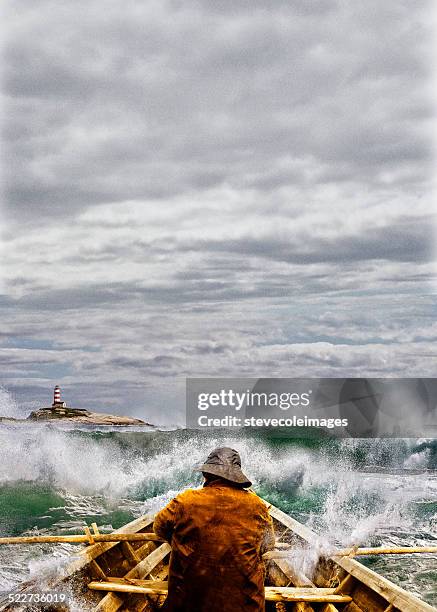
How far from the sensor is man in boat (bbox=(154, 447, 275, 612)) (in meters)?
3.53

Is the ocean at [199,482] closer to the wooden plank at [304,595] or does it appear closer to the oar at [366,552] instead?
the oar at [366,552]

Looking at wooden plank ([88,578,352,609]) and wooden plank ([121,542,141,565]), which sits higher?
wooden plank ([88,578,352,609])

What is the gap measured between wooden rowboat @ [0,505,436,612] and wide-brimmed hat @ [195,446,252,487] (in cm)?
176

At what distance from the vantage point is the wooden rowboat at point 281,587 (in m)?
4.96

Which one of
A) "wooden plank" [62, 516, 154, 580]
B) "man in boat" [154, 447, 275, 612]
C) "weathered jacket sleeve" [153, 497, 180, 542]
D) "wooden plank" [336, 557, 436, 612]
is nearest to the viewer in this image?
"man in boat" [154, 447, 275, 612]

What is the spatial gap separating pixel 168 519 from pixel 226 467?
1.47ft

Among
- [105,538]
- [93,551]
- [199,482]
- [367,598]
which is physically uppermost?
[105,538]

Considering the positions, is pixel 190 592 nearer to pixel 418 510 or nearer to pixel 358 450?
pixel 418 510

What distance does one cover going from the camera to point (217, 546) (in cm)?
352

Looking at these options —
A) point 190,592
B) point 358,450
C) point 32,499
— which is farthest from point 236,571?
point 358,450

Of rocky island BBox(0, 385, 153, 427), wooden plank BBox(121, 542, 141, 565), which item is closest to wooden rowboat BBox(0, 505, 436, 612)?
wooden plank BBox(121, 542, 141, 565)

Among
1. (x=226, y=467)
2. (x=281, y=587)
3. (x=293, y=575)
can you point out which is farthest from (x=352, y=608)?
(x=226, y=467)

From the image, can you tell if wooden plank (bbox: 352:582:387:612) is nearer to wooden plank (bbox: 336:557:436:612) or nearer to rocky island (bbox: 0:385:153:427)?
wooden plank (bbox: 336:557:436:612)

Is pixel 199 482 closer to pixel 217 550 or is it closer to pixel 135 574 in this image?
pixel 135 574
